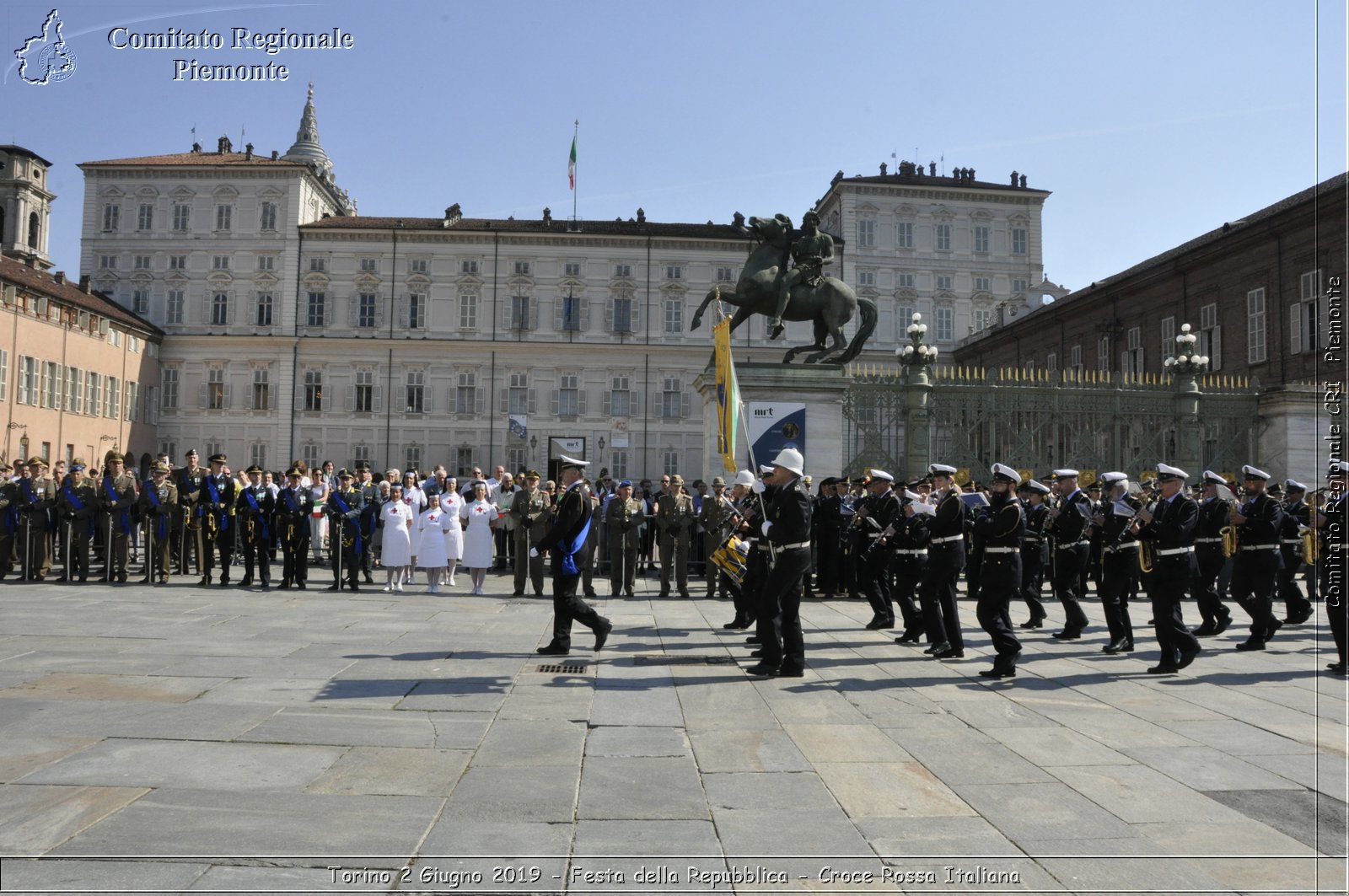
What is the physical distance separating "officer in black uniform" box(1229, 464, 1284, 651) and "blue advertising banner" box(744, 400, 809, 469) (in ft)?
27.3

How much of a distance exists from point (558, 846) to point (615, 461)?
166 feet

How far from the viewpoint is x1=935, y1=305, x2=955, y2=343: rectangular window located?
56844 mm

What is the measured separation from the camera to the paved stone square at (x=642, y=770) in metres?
4.07

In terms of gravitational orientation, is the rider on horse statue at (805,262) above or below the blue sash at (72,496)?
above

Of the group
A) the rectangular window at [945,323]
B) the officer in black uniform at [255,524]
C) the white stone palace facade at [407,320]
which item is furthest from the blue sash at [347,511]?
the rectangular window at [945,323]

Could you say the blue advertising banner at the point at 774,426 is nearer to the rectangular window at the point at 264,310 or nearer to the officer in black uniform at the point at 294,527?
the officer in black uniform at the point at 294,527

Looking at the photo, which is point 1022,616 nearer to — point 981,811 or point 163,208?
point 981,811

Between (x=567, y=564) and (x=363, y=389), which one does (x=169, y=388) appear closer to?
(x=363, y=389)

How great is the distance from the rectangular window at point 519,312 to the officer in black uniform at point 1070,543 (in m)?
45.7

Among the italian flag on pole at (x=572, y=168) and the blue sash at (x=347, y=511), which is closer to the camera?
the blue sash at (x=347, y=511)

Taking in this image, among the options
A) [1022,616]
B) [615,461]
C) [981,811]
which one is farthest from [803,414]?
[615,461]

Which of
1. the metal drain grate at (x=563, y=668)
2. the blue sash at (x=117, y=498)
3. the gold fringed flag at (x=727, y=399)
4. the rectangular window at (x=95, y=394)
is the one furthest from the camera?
the rectangular window at (x=95, y=394)

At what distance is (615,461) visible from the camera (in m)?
54.7

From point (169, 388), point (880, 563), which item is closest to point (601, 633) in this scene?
point (880, 563)
